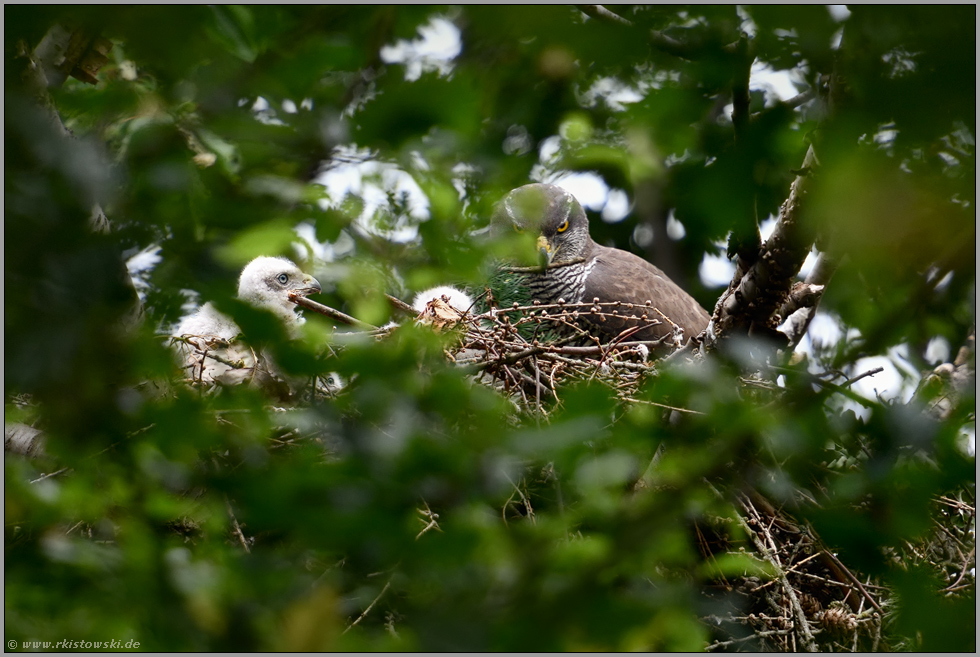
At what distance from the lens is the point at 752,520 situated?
3.16 meters

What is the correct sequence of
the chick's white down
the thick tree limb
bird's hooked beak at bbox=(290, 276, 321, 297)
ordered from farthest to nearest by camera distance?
bird's hooked beak at bbox=(290, 276, 321, 297) → the chick's white down → the thick tree limb

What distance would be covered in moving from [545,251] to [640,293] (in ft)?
2.13

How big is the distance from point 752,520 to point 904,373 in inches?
74.8

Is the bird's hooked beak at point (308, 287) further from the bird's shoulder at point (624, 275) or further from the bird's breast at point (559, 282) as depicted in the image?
the bird's shoulder at point (624, 275)

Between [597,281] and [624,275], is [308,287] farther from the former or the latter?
[624,275]

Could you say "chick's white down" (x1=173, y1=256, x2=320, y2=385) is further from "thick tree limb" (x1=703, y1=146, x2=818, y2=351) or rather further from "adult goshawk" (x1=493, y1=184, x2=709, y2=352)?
"thick tree limb" (x1=703, y1=146, x2=818, y2=351)

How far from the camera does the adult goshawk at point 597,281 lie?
4.32 metres

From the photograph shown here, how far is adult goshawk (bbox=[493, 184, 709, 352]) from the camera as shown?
14.2ft

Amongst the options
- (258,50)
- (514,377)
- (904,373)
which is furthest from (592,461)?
(904,373)

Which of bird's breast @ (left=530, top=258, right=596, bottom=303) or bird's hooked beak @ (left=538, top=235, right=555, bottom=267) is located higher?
bird's hooked beak @ (left=538, top=235, right=555, bottom=267)

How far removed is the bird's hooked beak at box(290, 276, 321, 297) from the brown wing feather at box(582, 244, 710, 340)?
1.65 m

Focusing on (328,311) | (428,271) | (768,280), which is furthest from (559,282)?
(428,271)

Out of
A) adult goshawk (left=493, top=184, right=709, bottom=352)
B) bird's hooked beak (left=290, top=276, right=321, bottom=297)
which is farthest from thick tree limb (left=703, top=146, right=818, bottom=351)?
bird's hooked beak (left=290, top=276, right=321, bottom=297)

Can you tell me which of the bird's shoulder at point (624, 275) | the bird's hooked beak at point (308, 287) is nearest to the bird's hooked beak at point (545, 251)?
the bird's shoulder at point (624, 275)
